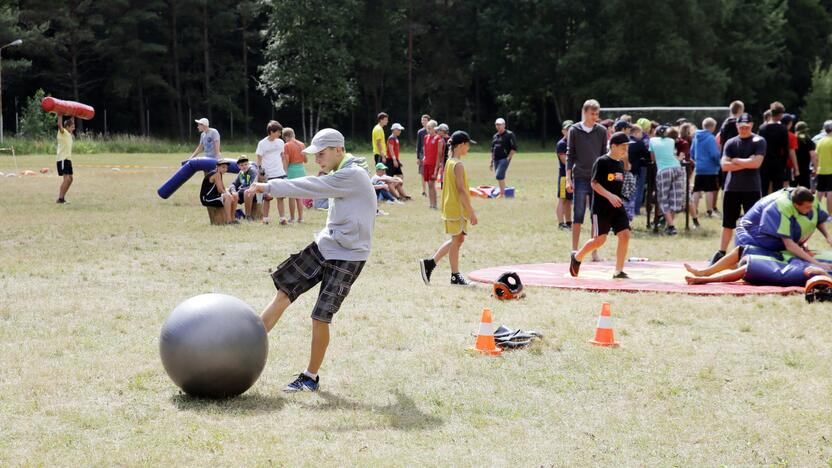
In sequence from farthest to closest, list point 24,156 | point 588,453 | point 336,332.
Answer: point 24,156
point 336,332
point 588,453

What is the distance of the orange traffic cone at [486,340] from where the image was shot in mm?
8016

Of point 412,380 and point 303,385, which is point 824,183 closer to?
point 412,380

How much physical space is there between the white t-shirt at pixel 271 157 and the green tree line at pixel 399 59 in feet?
144

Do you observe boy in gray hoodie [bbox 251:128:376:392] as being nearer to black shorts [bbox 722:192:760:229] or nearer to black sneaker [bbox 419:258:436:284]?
black sneaker [bbox 419:258:436:284]

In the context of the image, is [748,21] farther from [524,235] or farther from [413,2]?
[524,235]

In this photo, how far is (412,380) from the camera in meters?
7.30

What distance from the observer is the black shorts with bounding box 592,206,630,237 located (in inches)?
463

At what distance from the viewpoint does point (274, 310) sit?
289 inches

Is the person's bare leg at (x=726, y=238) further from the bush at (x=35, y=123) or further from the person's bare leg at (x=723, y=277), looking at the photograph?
the bush at (x=35, y=123)

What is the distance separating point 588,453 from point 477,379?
1.79m

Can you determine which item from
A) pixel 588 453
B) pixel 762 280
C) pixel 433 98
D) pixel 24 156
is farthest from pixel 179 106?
pixel 588 453

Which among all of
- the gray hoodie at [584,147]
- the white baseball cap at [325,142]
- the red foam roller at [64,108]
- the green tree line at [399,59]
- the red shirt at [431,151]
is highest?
the green tree line at [399,59]

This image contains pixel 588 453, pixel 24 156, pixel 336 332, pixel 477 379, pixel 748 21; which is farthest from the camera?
pixel 748 21

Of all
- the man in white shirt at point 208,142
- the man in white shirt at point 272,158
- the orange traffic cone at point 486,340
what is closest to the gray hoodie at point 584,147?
the orange traffic cone at point 486,340
